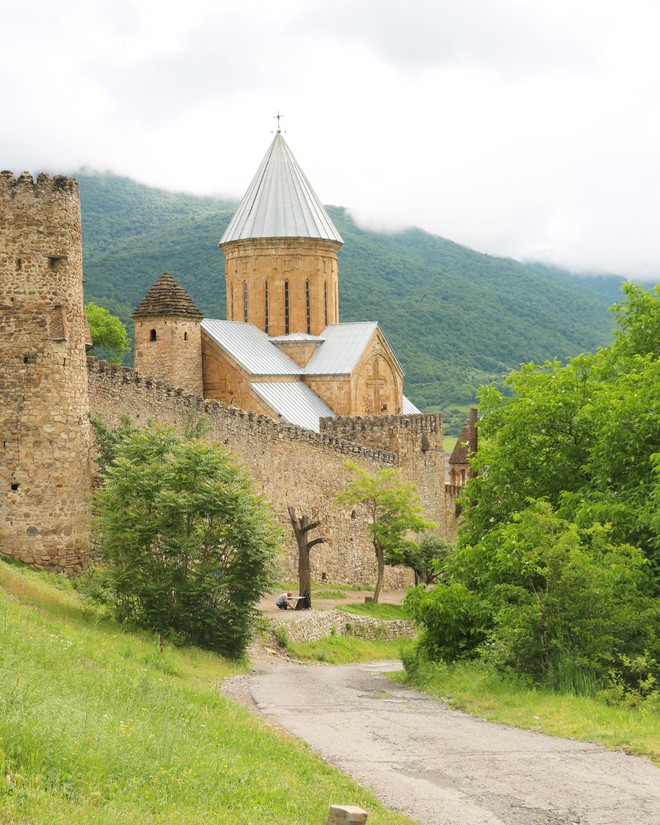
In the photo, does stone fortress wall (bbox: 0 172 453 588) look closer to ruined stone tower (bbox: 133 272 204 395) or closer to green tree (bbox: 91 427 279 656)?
green tree (bbox: 91 427 279 656)

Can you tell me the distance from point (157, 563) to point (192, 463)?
1.22 metres

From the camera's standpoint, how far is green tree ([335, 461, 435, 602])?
1000 inches

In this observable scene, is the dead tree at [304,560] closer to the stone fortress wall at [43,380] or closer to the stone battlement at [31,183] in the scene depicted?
the stone fortress wall at [43,380]

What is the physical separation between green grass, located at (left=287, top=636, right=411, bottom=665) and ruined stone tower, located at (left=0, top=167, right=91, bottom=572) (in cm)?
370

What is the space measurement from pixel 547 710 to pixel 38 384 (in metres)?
7.84

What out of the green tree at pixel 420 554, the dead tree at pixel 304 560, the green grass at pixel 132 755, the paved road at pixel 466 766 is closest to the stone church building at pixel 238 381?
the green tree at pixel 420 554

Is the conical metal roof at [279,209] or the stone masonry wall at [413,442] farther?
the conical metal roof at [279,209]

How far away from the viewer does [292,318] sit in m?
35.8

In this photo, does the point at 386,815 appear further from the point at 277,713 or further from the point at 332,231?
the point at 332,231

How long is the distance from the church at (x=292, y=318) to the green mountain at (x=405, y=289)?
12301 mm

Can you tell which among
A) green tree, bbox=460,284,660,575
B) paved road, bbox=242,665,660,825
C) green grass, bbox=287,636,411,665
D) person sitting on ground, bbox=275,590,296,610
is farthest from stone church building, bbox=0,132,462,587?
paved road, bbox=242,665,660,825

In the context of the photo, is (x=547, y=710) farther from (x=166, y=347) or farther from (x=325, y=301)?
(x=325, y=301)

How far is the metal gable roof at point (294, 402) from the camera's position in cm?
3042

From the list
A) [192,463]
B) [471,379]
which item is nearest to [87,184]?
[471,379]
